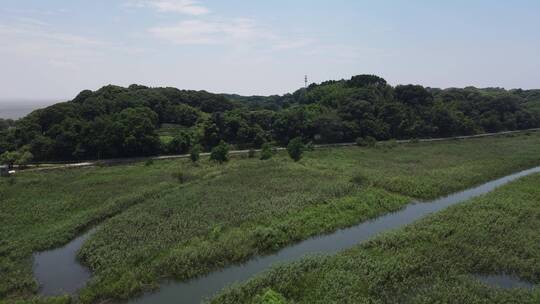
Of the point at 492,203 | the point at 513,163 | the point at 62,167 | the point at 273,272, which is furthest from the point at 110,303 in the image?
the point at 513,163

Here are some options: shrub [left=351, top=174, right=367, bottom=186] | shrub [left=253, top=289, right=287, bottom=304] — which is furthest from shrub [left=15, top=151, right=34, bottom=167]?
shrub [left=253, top=289, right=287, bottom=304]

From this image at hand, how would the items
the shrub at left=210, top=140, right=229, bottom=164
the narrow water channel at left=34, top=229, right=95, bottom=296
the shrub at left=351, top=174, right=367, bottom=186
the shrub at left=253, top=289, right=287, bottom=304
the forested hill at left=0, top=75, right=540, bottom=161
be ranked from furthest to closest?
the forested hill at left=0, top=75, right=540, bottom=161, the shrub at left=210, top=140, right=229, bottom=164, the shrub at left=351, top=174, right=367, bottom=186, the narrow water channel at left=34, top=229, right=95, bottom=296, the shrub at left=253, top=289, right=287, bottom=304

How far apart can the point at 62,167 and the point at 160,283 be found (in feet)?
105

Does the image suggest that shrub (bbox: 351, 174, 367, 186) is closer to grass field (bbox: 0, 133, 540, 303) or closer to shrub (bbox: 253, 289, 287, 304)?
grass field (bbox: 0, 133, 540, 303)

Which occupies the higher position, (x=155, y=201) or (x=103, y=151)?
(x=103, y=151)

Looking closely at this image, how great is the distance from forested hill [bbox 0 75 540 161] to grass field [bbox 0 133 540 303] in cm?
638

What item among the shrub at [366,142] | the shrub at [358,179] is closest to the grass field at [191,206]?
the shrub at [358,179]

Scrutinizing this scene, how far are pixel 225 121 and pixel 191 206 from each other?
102 feet

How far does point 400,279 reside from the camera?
19141mm

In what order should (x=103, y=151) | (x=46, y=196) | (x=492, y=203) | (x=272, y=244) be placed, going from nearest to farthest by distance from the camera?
1. (x=272, y=244)
2. (x=492, y=203)
3. (x=46, y=196)
4. (x=103, y=151)

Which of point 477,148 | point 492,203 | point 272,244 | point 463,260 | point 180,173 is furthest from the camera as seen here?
point 477,148

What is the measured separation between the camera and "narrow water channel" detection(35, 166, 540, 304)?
1861 centimetres

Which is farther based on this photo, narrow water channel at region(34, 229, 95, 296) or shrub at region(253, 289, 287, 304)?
narrow water channel at region(34, 229, 95, 296)

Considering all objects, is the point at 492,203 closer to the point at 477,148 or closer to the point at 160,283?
the point at 160,283
